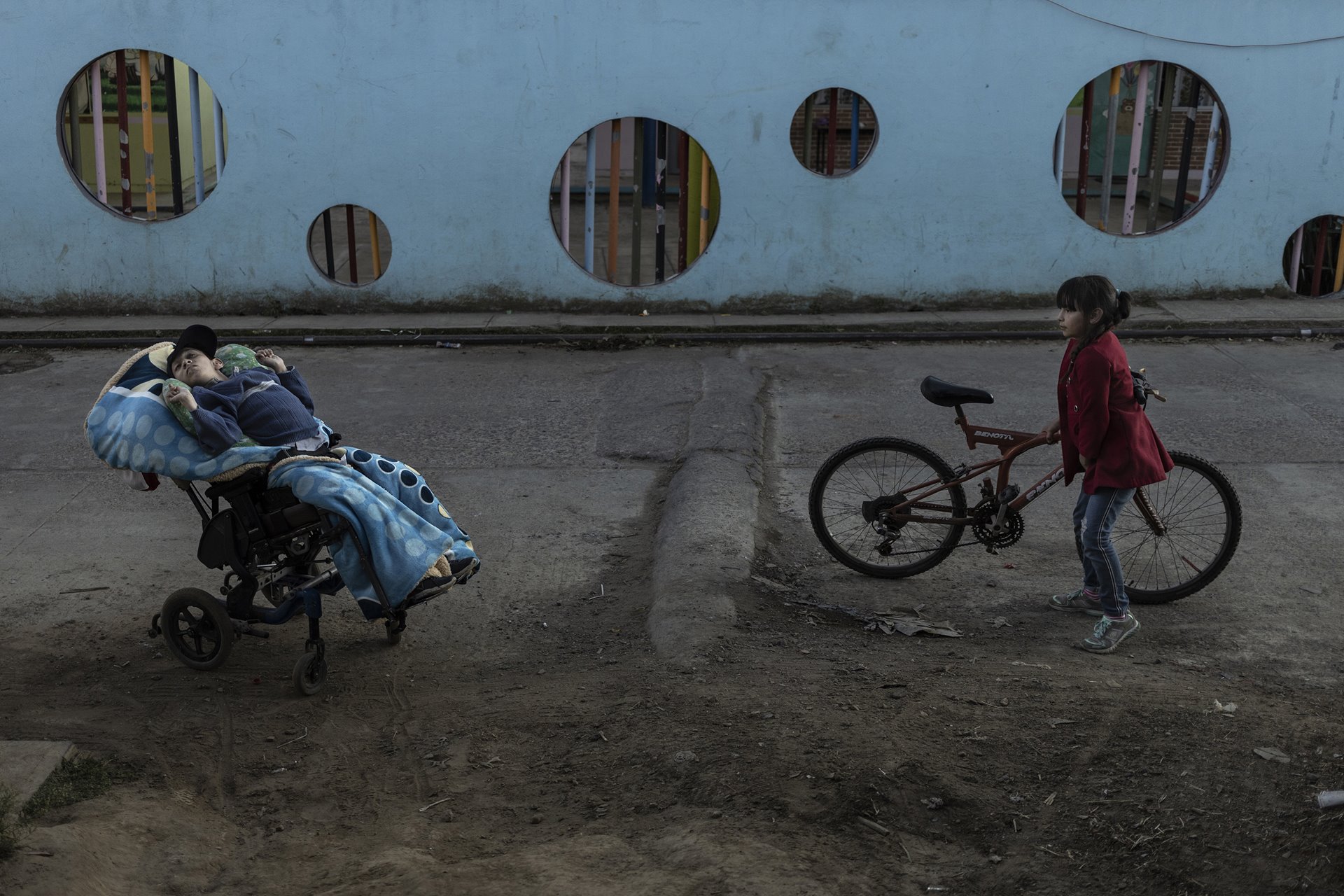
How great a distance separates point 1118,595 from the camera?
516 cm

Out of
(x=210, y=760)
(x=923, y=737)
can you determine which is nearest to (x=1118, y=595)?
(x=923, y=737)

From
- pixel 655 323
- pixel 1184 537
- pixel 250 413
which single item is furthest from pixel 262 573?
pixel 655 323

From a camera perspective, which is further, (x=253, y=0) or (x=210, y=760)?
(x=253, y=0)

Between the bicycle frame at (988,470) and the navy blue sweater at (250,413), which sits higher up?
the navy blue sweater at (250,413)

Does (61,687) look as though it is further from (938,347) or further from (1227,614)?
(938,347)

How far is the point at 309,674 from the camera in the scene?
191 inches

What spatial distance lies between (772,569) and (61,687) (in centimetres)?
304

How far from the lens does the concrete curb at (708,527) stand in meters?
5.28

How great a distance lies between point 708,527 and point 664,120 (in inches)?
229

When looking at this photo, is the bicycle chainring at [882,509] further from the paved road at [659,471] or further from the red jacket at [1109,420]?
the red jacket at [1109,420]

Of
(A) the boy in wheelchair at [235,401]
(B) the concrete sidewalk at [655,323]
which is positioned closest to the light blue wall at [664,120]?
(B) the concrete sidewalk at [655,323]

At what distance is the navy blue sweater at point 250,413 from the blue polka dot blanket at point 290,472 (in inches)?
2.7

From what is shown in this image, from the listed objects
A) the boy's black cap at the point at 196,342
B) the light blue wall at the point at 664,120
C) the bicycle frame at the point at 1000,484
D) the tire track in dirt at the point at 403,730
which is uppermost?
the light blue wall at the point at 664,120

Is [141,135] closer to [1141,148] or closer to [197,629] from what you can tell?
[1141,148]
